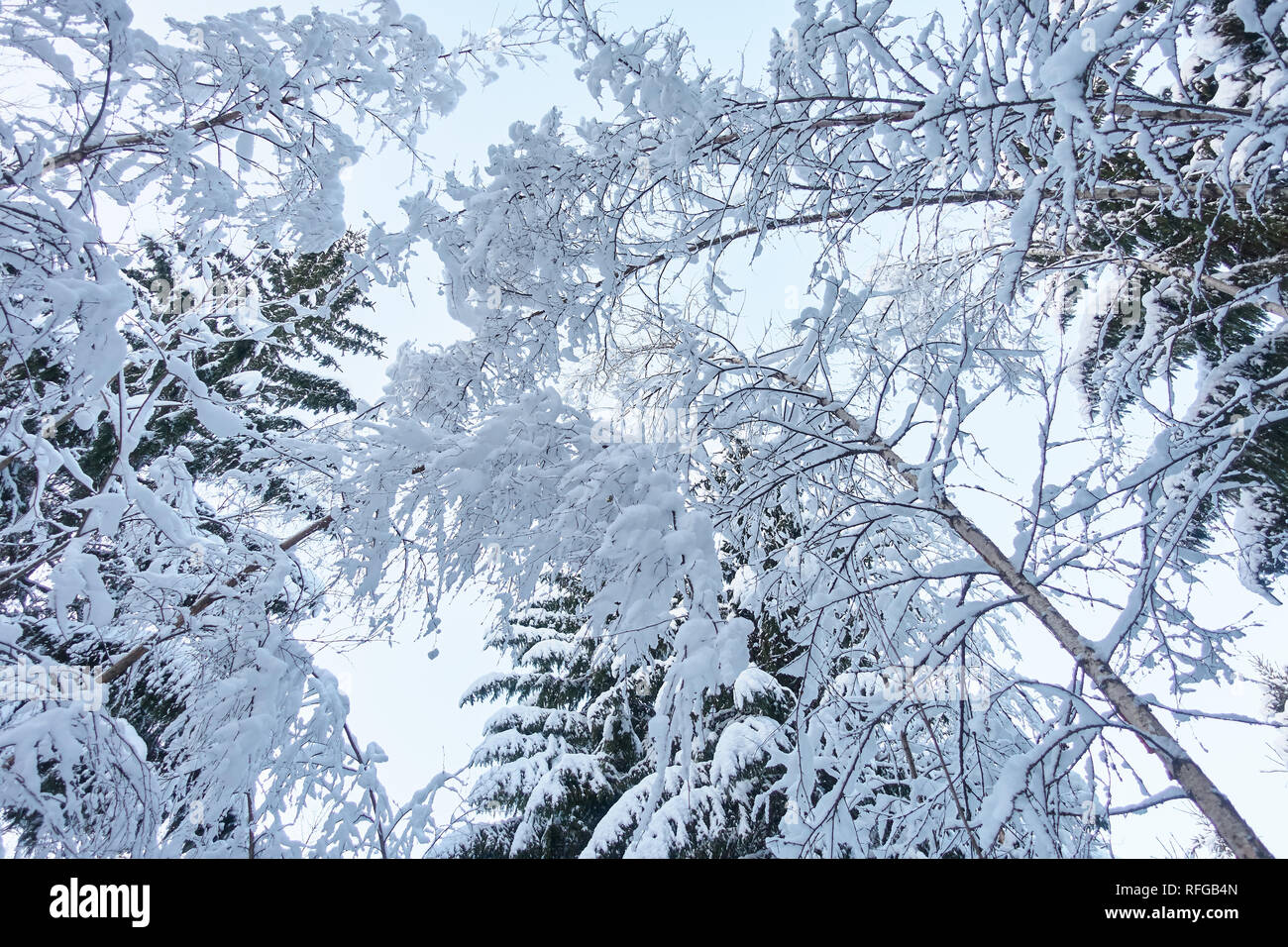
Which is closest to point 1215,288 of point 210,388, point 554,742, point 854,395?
point 854,395

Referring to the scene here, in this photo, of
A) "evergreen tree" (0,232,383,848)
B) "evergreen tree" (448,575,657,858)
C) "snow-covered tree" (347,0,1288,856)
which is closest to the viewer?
"snow-covered tree" (347,0,1288,856)

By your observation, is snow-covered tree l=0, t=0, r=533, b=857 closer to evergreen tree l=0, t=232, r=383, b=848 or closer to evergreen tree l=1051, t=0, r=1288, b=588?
evergreen tree l=0, t=232, r=383, b=848

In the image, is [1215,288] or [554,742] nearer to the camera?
[1215,288]

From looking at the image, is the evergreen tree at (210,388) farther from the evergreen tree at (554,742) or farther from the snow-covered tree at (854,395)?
the evergreen tree at (554,742)

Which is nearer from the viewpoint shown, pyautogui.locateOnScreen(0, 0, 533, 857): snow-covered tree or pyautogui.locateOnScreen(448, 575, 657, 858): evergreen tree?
pyautogui.locateOnScreen(0, 0, 533, 857): snow-covered tree

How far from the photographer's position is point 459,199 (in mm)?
3240

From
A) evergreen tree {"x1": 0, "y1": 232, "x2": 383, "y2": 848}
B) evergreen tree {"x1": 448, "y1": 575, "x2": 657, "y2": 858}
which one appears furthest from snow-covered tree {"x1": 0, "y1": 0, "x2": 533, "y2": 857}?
evergreen tree {"x1": 448, "y1": 575, "x2": 657, "y2": 858}

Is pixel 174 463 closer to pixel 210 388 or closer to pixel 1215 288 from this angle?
pixel 210 388

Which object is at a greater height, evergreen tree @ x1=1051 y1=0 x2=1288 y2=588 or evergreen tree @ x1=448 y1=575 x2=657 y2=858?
evergreen tree @ x1=1051 y1=0 x2=1288 y2=588

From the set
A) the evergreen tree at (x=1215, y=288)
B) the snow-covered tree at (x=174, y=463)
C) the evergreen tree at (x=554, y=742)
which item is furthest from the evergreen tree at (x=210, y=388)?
the evergreen tree at (x=1215, y=288)

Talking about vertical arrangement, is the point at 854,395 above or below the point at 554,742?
above

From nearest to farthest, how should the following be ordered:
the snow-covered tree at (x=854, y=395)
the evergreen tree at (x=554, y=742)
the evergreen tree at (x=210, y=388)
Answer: the snow-covered tree at (x=854, y=395) → the evergreen tree at (x=210, y=388) → the evergreen tree at (x=554, y=742)
